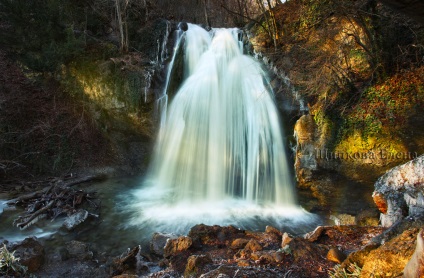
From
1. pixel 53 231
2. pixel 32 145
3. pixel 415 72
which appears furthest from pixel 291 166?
pixel 32 145

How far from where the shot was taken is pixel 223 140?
9.60 metres

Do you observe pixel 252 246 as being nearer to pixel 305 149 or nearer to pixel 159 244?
pixel 159 244

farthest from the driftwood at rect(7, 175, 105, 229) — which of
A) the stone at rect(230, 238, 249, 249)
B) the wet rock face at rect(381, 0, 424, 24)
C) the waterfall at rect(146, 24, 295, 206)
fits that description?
the wet rock face at rect(381, 0, 424, 24)

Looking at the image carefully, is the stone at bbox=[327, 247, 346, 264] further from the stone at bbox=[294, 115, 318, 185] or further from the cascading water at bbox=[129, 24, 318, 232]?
the stone at bbox=[294, 115, 318, 185]

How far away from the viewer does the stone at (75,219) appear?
6.62 metres

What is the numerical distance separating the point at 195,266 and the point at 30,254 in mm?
3162

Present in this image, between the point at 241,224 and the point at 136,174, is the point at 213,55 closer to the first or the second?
the point at 136,174

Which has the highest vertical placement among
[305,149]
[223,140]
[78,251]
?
[223,140]

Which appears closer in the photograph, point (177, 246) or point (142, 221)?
point (177, 246)

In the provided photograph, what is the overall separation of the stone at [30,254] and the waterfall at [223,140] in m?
4.17

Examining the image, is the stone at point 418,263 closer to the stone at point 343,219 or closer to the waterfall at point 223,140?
the stone at point 343,219

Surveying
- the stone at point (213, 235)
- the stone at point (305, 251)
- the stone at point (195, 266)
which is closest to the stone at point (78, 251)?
the stone at point (213, 235)

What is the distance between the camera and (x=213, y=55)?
450 inches

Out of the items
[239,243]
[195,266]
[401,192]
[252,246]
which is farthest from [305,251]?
[401,192]
